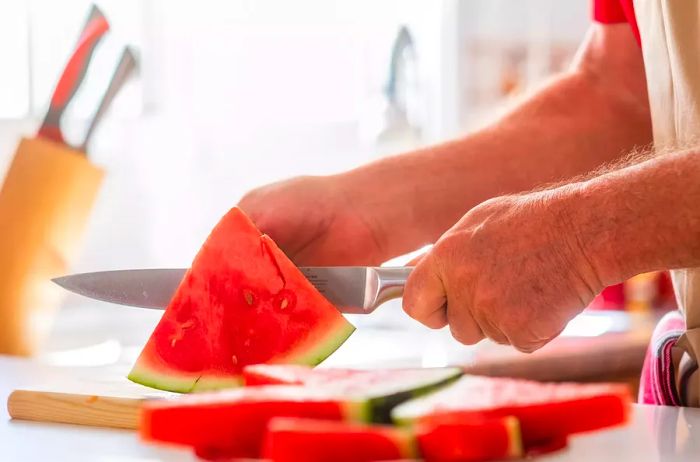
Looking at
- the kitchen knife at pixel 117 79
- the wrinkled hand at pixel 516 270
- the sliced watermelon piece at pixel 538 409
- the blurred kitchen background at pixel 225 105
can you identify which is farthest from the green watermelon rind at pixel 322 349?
the kitchen knife at pixel 117 79

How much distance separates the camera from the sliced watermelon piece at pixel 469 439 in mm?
814

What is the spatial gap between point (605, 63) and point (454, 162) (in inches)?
12.1

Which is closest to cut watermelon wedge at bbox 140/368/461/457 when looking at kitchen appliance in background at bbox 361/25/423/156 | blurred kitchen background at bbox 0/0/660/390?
blurred kitchen background at bbox 0/0/660/390

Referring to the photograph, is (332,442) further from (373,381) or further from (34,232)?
(34,232)

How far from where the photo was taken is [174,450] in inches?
39.0

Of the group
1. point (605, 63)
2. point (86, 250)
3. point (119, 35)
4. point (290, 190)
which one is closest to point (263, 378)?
point (290, 190)

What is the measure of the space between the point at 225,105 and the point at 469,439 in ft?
6.28

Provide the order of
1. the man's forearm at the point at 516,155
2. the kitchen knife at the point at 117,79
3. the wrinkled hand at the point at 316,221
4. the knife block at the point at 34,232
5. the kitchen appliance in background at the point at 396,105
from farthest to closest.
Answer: the kitchen appliance in background at the point at 396,105 → the kitchen knife at the point at 117,79 → the knife block at the point at 34,232 → the man's forearm at the point at 516,155 → the wrinkled hand at the point at 316,221

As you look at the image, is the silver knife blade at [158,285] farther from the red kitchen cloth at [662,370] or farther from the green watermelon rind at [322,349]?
the red kitchen cloth at [662,370]

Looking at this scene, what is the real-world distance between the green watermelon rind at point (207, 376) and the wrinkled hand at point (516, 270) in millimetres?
130

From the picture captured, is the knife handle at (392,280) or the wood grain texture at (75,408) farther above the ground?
the knife handle at (392,280)

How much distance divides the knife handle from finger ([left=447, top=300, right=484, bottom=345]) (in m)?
0.08

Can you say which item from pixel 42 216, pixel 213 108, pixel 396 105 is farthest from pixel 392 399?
pixel 396 105

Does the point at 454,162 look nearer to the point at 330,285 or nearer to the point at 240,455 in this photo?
the point at 330,285
